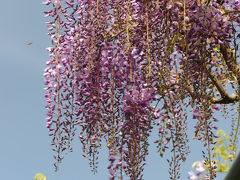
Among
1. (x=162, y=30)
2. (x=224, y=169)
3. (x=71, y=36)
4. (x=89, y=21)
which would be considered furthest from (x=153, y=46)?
(x=224, y=169)

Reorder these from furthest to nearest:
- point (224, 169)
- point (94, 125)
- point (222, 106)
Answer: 1. point (224, 169)
2. point (222, 106)
3. point (94, 125)

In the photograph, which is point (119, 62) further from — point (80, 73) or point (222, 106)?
point (222, 106)

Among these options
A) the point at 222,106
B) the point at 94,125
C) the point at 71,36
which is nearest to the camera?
the point at 94,125

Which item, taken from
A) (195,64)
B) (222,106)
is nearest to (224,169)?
(222,106)

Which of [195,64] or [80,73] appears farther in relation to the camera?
[80,73]

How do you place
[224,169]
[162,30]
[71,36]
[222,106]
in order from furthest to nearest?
[224,169]
[222,106]
[71,36]
[162,30]

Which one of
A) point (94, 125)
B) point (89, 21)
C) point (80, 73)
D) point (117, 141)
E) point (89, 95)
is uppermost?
point (89, 21)

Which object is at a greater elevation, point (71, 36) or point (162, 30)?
point (71, 36)

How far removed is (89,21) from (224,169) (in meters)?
4.56

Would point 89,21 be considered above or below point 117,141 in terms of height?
above

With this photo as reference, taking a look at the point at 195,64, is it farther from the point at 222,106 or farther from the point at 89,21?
the point at 222,106

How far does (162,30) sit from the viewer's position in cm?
274

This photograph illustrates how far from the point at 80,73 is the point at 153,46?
687 mm

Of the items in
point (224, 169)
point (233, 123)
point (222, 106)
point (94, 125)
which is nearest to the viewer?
point (94, 125)
